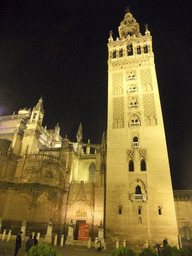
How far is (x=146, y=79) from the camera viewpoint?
88.4ft

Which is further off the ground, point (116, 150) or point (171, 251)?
point (116, 150)

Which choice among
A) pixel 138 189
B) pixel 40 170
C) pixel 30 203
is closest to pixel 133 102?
pixel 138 189

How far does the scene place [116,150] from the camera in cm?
2330

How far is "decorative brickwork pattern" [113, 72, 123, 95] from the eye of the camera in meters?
27.2

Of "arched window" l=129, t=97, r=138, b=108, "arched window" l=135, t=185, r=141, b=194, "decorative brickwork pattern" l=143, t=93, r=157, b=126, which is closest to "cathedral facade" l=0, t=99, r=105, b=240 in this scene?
"arched window" l=135, t=185, r=141, b=194

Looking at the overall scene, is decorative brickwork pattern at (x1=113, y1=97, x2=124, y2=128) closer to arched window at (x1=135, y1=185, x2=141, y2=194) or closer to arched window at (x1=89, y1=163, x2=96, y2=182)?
arched window at (x1=135, y1=185, x2=141, y2=194)

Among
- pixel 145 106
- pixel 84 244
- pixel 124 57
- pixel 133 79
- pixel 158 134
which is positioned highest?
pixel 124 57

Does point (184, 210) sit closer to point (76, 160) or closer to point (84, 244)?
point (84, 244)

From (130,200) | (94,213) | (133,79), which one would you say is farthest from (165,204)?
(133,79)

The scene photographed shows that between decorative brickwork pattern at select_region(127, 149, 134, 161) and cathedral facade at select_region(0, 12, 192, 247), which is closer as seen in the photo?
cathedral facade at select_region(0, 12, 192, 247)

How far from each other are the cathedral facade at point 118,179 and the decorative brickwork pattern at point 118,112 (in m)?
0.14

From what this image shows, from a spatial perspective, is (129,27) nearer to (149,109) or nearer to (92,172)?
(149,109)

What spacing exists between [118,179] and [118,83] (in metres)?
14.4

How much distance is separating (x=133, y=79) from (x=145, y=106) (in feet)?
16.9
